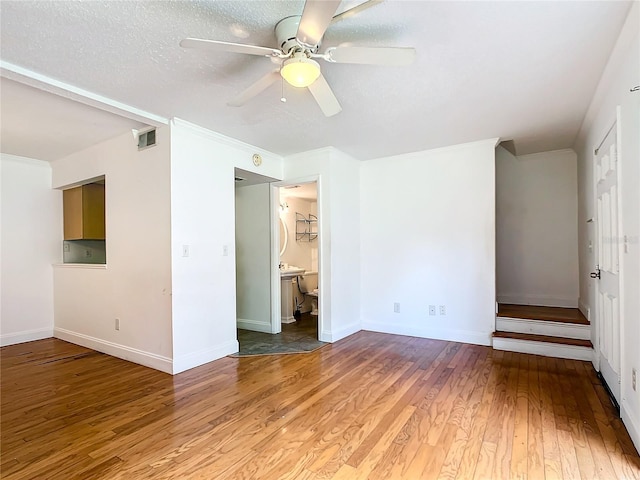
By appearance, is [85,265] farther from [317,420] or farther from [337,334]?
[317,420]

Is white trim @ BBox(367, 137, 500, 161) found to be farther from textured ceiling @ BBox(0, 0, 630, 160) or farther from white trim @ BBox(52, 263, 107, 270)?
white trim @ BBox(52, 263, 107, 270)

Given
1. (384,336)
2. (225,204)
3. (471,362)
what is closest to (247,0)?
(225,204)

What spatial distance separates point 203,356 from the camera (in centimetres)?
336

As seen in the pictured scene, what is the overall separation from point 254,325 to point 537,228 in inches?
162

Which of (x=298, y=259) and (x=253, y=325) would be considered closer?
(x=253, y=325)

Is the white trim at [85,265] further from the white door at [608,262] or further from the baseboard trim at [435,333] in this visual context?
the white door at [608,262]

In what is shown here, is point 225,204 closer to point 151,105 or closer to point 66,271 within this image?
point 151,105

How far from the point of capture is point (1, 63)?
211cm

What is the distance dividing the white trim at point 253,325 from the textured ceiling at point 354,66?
2.53 meters

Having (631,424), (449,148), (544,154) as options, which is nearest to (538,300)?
(544,154)

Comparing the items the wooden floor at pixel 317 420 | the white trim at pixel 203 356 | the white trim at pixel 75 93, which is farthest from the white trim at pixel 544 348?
the white trim at pixel 75 93

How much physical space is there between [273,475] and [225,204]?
2601 millimetres

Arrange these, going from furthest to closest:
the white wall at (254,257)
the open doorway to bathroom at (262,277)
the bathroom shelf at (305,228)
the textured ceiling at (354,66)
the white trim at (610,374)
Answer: the bathroom shelf at (305,228) → the white wall at (254,257) → the open doorway to bathroom at (262,277) → the white trim at (610,374) → the textured ceiling at (354,66)

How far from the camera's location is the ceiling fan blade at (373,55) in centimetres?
168
